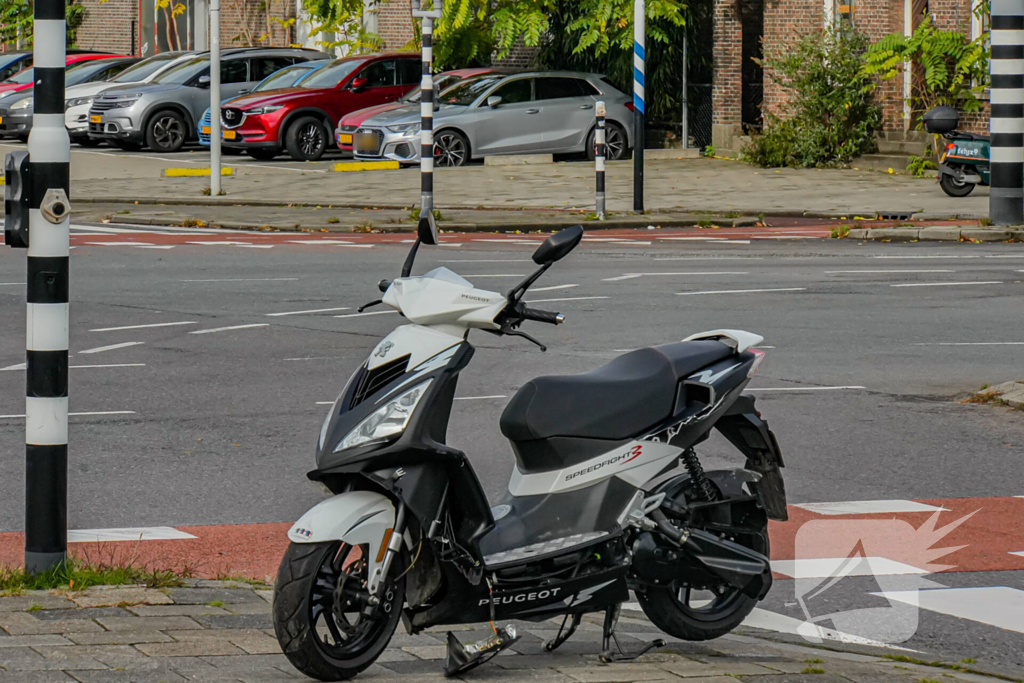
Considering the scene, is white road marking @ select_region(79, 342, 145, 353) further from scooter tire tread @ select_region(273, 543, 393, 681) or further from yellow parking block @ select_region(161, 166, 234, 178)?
yellow parking block @ select_region(161, 166, 234, 178)

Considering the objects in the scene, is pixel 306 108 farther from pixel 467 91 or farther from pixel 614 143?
pixel 614 143

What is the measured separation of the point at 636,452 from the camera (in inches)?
195

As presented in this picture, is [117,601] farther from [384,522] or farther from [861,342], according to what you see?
[861,342]

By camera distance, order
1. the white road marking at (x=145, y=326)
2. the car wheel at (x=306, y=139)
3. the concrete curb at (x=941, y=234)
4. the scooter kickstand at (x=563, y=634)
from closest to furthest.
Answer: the scooter kickstand at (x=563, y=634)
the white road marking at (x=145, y=326)
the concrete curb at (x=941, y=234)
the car wheel at (x=306, y=139)

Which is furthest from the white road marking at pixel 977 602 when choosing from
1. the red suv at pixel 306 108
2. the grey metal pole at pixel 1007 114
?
the red suv at pixel 306 108

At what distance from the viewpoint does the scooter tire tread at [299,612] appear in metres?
4.49

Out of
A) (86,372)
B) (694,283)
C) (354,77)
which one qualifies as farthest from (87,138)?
(86,372)

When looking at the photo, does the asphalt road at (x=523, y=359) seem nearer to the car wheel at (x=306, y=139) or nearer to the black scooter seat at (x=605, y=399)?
the black scooter seat at (x=605, y=399)

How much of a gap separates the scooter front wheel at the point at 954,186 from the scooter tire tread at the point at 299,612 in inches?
780

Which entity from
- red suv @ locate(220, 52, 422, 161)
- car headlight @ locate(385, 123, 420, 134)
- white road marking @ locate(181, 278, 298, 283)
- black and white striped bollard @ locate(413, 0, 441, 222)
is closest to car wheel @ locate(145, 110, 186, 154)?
red suv @ locate(220, 52, 422, 161)

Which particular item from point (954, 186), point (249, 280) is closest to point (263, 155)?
point (954, 186)

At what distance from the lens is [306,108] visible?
3020 centimetres

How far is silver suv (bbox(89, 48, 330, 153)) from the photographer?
3189 centimetres

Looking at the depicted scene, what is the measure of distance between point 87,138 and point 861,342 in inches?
1053
